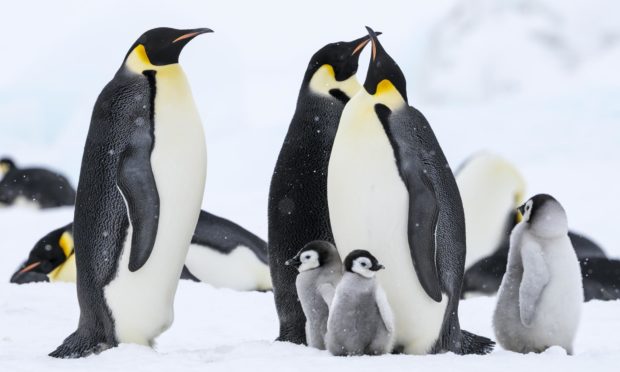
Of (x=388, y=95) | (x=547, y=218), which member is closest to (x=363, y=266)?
(x=388, y=95)

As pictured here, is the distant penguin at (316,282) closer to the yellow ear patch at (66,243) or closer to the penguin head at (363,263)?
the penguin head at (363,263)

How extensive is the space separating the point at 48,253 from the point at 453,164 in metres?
12.6

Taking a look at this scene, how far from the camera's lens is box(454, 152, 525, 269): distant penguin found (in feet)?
22.9

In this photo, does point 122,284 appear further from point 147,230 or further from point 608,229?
point 608,229

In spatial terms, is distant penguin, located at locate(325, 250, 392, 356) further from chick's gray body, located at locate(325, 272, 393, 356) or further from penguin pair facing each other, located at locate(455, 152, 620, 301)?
penguin pair facing each other, located at locate(455, 152, 620, 301)

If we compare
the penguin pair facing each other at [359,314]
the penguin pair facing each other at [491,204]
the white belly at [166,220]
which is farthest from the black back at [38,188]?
the penguin pair facing each other at [359,314]

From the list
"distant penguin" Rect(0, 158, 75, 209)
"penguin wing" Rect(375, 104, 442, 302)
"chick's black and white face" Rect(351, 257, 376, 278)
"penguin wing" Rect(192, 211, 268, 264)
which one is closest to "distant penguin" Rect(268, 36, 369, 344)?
"penguin wing" Rect(375, 104, 442, 302)

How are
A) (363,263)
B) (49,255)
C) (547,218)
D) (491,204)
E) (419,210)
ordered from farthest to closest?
(491,204) < (49,255) < (547,218) < (419,210) < (363,263)

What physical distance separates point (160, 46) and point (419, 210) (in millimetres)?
1084

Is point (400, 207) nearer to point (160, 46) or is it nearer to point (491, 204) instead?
point (160, 46)

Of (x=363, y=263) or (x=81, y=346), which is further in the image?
(x=81, y=346)

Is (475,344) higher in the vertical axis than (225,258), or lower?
lower

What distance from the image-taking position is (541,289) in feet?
10.1

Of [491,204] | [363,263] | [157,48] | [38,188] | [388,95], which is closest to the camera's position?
[363,263]
